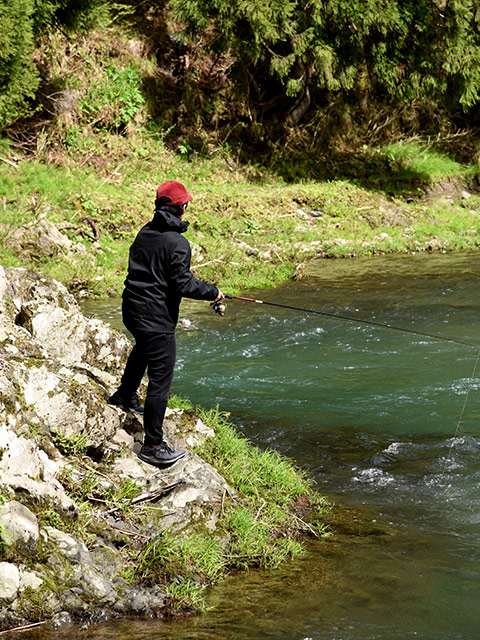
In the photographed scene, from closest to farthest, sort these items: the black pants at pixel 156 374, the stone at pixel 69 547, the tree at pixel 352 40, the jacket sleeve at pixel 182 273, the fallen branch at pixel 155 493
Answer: the stone at pixel 69 547, the fallen branch at pixel 155 493, the jacket sleeve at pixel 182 273, the black pants at pixel 156 374, the tree at pixel 352 40

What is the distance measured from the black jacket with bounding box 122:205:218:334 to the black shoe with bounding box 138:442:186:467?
819 mm

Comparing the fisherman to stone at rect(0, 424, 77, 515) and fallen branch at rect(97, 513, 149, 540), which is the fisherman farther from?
stone at rect(0, 424, 77, 515)

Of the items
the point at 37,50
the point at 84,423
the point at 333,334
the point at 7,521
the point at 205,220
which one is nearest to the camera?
the point at 7,521

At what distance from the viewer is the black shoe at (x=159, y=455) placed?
5.33 m

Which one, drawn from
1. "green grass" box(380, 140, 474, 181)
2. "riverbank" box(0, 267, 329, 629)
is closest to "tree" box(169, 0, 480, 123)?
"green grass" box(380, 140, 474, 181)

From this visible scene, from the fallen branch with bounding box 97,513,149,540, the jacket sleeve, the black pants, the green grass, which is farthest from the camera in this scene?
the green grass

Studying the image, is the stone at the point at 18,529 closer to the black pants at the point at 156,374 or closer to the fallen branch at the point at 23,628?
the fallen branch at the point at 23,628

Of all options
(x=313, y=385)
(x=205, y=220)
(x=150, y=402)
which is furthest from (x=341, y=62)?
(x=150, y=402)

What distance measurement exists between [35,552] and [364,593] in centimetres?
185

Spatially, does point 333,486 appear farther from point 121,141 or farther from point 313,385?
point 121,141

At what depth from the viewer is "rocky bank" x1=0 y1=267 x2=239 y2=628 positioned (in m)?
4.11

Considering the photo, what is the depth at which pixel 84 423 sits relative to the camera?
5.29 metres

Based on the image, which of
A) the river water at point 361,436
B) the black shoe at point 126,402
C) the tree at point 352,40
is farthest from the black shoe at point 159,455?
the tree at point 352,40

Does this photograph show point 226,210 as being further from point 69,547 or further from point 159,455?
point 69,547
